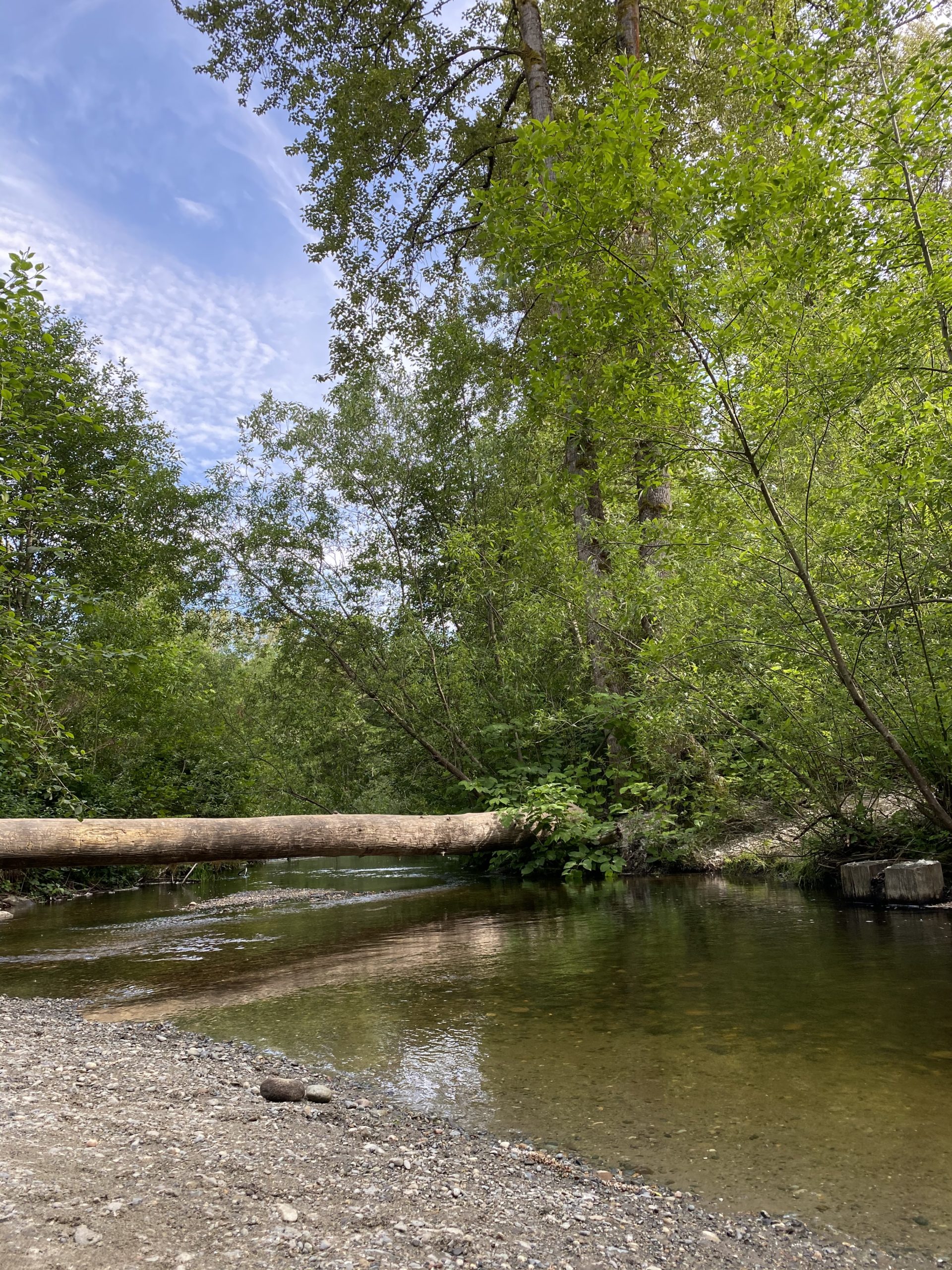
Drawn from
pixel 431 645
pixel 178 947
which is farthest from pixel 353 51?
pixel 178 947

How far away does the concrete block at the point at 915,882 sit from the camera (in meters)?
6.70

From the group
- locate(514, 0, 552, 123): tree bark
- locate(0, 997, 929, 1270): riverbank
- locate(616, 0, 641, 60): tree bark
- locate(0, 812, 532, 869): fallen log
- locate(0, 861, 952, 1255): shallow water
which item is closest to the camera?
locate(0, 997, 929, 1270): riverbank

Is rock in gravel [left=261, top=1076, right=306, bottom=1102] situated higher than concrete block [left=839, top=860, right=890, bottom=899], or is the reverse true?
concrete block [left=839, top=860, right=890, bottom=899]

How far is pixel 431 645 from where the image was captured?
1407 cm

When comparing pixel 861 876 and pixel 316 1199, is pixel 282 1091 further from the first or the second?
pixel 861 876

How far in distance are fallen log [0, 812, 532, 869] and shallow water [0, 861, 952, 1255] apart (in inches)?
35.5

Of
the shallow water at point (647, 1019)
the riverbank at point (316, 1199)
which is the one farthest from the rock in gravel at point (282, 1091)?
the shallow water at point (647, 1019)

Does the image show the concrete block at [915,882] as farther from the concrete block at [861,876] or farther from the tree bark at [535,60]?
the tree bark at [535,60]

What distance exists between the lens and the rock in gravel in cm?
326

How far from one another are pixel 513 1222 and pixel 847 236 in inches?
215

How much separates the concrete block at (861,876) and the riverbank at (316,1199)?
18.6ft

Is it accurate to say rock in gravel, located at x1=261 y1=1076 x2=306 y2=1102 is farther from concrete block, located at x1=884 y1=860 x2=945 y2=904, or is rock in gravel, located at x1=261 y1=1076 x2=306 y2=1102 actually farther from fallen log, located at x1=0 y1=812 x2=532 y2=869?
concrete block, located at x1=884 y1=860 x2=945 y2=904

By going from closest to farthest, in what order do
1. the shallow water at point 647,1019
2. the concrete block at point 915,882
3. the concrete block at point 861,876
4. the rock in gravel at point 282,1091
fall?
the shallow water at point 647,1019, the rock in gravel at point 282,1091, the concrete block at point 915,882, the concrete block at point 861,876

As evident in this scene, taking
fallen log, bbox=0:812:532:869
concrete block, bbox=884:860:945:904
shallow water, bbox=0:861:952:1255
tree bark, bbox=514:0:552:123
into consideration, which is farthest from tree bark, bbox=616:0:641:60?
shallow water, bbox=0:861:952:1255
